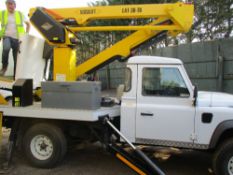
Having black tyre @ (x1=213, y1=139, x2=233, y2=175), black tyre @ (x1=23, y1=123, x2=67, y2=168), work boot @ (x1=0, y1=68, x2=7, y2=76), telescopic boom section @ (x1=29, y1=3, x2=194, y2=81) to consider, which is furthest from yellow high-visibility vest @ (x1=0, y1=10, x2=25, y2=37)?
black tyre @ (x1=213, y1=139, x2=233, y2=175)

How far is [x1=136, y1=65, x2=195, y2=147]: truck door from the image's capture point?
20.9 ft

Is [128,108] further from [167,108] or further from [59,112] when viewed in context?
[59,112]

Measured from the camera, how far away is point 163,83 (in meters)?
6.59

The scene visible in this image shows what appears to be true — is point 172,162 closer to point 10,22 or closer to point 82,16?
point 82,16

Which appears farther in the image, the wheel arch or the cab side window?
the cab side window

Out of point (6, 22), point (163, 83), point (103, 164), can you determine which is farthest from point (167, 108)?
point (6, 22)

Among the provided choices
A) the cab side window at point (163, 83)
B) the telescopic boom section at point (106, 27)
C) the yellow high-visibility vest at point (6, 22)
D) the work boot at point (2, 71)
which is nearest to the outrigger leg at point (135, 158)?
the cab side window at point (163, 83)

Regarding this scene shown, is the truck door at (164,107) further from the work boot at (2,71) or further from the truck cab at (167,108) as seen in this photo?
the work boot at (2,71)

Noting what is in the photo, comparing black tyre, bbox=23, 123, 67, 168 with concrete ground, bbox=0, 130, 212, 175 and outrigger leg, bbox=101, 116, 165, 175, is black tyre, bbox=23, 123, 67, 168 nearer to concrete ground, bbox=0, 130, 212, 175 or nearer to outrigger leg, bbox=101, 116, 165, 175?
concrete ground, bbox=0, 130, 212, 175

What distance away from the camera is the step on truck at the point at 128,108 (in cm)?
627

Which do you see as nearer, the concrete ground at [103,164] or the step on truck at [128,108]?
the step on truck at [128,108]

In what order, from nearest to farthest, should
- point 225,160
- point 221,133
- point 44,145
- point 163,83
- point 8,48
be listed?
point 225,160 → point 221,133 → point 163,83 → point 44,145 → point 8,48

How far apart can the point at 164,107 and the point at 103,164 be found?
1.77 meters

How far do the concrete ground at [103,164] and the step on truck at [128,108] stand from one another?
0.25 metres
